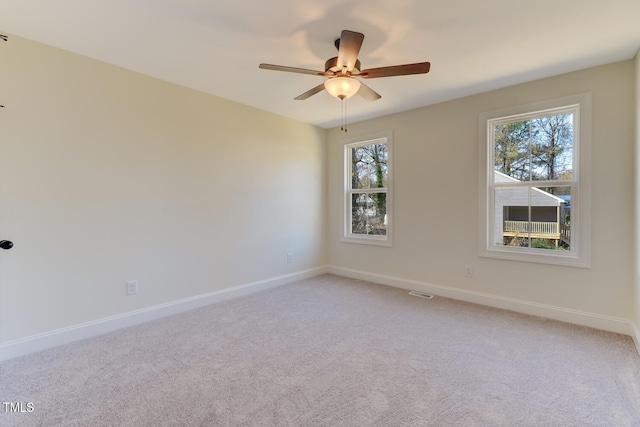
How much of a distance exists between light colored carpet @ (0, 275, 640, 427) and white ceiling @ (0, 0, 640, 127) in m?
2.42

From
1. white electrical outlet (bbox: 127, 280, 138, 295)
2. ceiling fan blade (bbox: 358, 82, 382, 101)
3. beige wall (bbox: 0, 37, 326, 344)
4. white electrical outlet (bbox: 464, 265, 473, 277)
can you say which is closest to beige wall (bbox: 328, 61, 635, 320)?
white electrical outlet (bbox: 464, 265, 473, 277)

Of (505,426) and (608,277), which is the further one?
(608,277)

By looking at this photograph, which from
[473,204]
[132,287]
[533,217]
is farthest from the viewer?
[473,204]

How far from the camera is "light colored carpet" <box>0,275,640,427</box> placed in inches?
62.8

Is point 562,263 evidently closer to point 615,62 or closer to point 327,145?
point 615,62

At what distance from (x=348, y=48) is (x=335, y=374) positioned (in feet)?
7.10

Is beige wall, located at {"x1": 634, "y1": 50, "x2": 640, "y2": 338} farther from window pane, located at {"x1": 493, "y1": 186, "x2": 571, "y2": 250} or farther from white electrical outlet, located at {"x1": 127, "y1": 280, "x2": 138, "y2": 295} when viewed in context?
white electrical outlet, located at {"x1": 127, "y1": 280, "x2": 138, "y2": 295}

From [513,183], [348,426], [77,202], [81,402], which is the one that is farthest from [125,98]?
[513,183]

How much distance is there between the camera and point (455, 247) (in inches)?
138

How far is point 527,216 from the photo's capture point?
310 cm

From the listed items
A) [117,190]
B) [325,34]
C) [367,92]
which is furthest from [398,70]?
[117,190]

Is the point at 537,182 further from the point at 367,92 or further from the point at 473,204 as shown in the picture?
the point at 367,92

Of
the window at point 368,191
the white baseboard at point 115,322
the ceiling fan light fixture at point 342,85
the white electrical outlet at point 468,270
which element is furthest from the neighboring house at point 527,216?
the white baseboard at point 115,322

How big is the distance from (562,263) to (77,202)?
14.9ft
